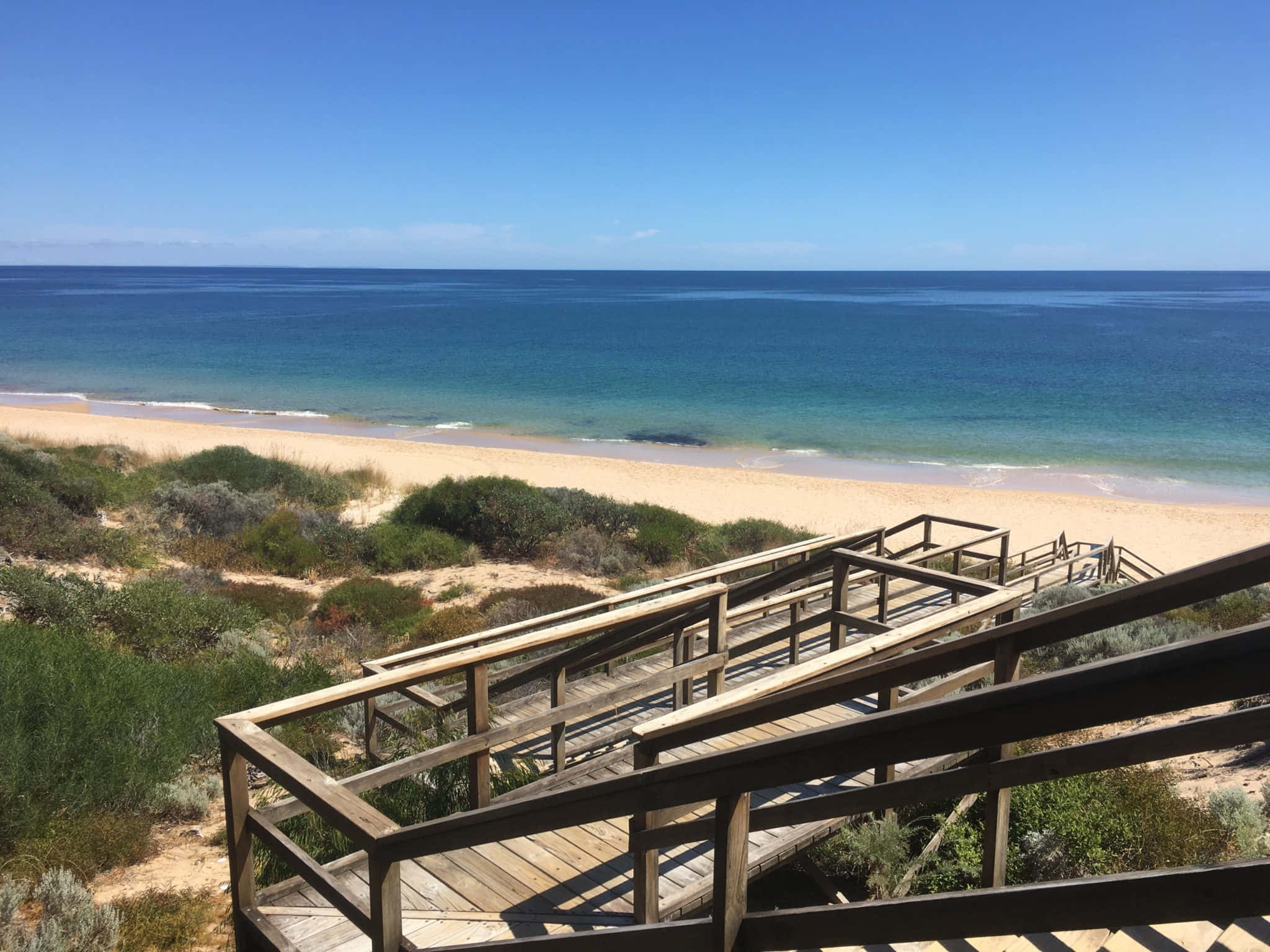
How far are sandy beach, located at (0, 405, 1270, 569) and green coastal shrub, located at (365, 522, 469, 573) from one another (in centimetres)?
642

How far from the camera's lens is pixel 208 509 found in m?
16.1

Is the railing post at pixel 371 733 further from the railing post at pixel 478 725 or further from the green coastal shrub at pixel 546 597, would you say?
the green coastal shrub at pixel 546 597

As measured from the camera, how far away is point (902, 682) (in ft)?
6.97

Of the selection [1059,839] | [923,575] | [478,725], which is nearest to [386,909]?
[478,725]

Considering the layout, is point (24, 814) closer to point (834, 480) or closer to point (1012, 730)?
point (1012, 730)

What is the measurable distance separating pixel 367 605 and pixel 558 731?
716cm

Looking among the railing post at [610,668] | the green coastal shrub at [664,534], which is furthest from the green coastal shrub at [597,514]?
the railing post at [610,668]

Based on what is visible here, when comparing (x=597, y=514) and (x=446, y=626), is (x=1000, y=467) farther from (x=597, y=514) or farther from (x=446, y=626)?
(x=446, y=626)

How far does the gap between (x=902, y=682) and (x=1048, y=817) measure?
4.25 m

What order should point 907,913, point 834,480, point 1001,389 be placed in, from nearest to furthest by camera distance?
point 907,913
point 834,480
point 1001,389

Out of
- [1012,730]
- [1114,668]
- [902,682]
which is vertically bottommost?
[902,682]

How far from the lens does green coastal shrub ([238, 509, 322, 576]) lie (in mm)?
14328

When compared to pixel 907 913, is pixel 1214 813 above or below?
below

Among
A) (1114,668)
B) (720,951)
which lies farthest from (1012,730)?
(720,951)
